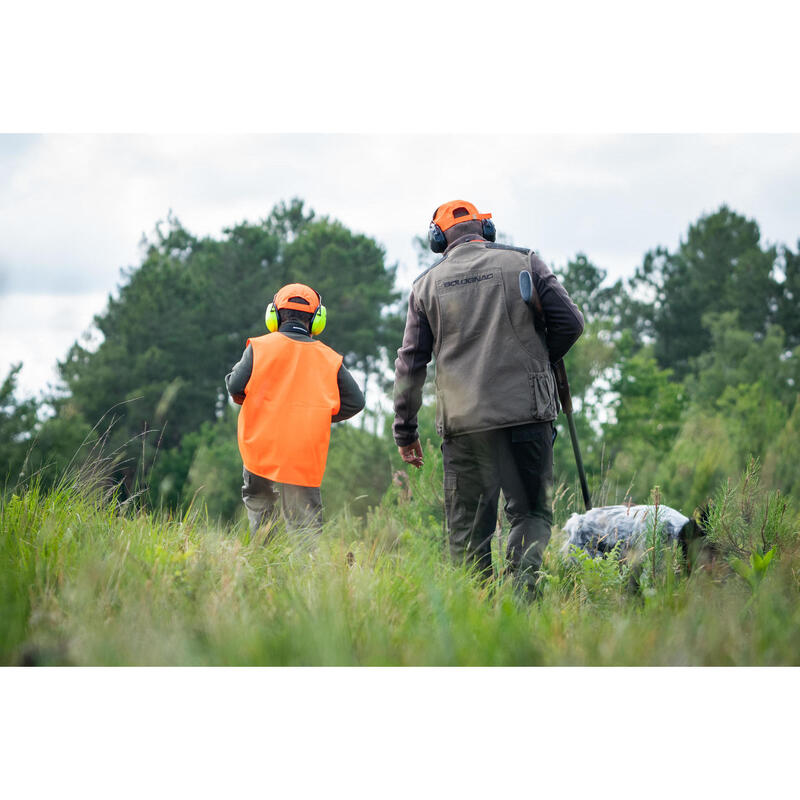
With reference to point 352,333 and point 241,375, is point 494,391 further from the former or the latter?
point 352,333

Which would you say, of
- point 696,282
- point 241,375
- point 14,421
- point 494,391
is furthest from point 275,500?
point 696,282

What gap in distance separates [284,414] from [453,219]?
1.35 metres

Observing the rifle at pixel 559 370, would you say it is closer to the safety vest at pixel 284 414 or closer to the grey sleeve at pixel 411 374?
the grey sleeve at pixel 411 374

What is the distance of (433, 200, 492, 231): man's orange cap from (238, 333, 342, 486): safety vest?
101 centimetres

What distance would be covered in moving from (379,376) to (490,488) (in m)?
21.1

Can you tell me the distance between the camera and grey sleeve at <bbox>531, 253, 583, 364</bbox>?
11.5ft

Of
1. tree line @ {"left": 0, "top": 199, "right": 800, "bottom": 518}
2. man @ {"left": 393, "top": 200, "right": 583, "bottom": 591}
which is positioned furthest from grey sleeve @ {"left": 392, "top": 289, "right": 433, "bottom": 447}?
tree line @ {"left": 0, "top": 199, "right": 800, "bottom": 518}

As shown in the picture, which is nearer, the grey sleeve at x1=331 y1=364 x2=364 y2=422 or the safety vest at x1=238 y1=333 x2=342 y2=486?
the safety vest at x1=238 y1=333 x2=342 y2=486

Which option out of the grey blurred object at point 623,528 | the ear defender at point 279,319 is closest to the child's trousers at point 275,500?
the ear defender at point 279,319

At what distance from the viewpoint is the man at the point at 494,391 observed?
3477 millimetres

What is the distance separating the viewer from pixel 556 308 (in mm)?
3520

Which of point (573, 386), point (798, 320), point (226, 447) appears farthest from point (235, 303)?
point (798, 320)

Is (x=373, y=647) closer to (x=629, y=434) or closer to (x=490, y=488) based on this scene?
(x=490, y=488)

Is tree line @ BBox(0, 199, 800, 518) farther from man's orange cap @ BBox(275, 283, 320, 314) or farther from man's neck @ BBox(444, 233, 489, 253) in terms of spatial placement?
man's neck @ BBox(444, 233, 489, 253)
